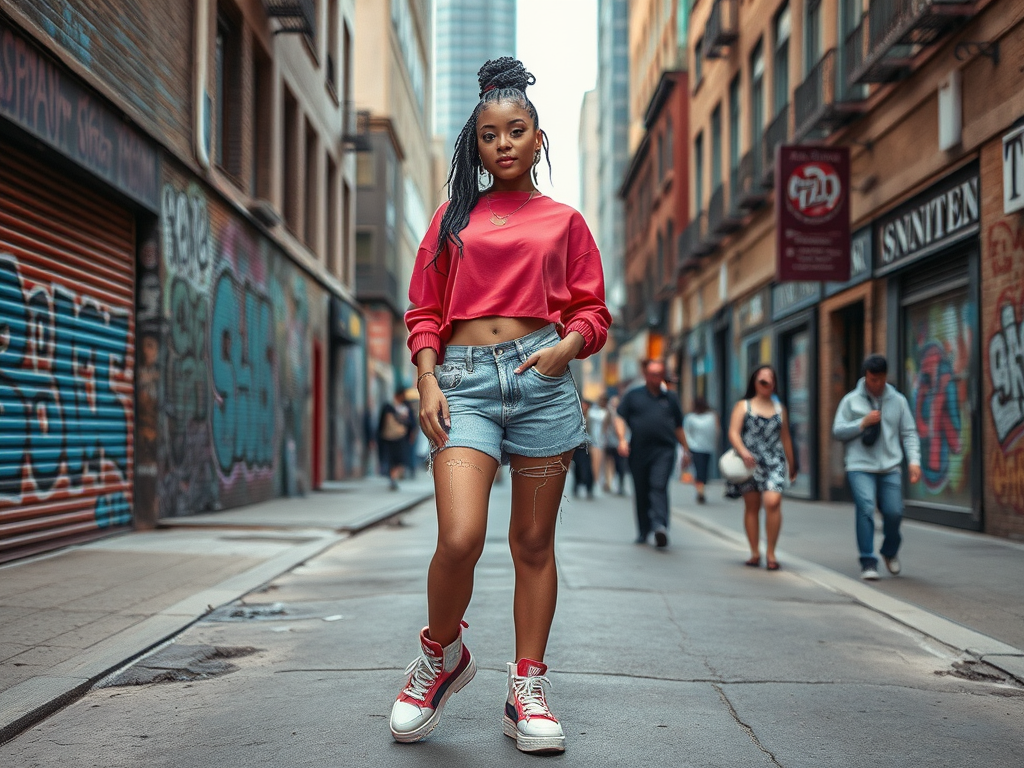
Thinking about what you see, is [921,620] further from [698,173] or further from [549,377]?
[698,173]

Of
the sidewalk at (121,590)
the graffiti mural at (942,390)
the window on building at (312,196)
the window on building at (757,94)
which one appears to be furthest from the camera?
the window on building at (757,94)

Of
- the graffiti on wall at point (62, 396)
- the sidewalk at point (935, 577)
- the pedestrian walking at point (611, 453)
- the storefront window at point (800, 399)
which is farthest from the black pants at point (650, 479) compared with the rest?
the storefront window at point (800, 399)

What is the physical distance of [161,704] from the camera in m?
4.30

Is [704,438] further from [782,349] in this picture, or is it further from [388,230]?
[388,230]

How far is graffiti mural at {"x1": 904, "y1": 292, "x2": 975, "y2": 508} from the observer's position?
12.2 metres

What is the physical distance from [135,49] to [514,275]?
8465mm

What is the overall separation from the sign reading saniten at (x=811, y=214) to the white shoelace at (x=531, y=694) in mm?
12892

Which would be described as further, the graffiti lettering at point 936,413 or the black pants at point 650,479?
the graffiti lettering at point 936,413

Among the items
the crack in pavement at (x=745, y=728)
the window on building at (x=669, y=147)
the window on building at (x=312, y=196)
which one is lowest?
the crack in pavement at (x=745, y=728)

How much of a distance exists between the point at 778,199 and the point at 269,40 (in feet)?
25.2

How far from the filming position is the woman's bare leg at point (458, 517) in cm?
342

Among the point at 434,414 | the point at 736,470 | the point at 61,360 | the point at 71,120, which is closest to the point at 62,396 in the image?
the point at 61,360

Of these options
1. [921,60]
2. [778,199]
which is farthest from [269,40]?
[921,60]

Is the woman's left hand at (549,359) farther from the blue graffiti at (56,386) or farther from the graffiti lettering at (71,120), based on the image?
the blue graffiti at (56,386)
